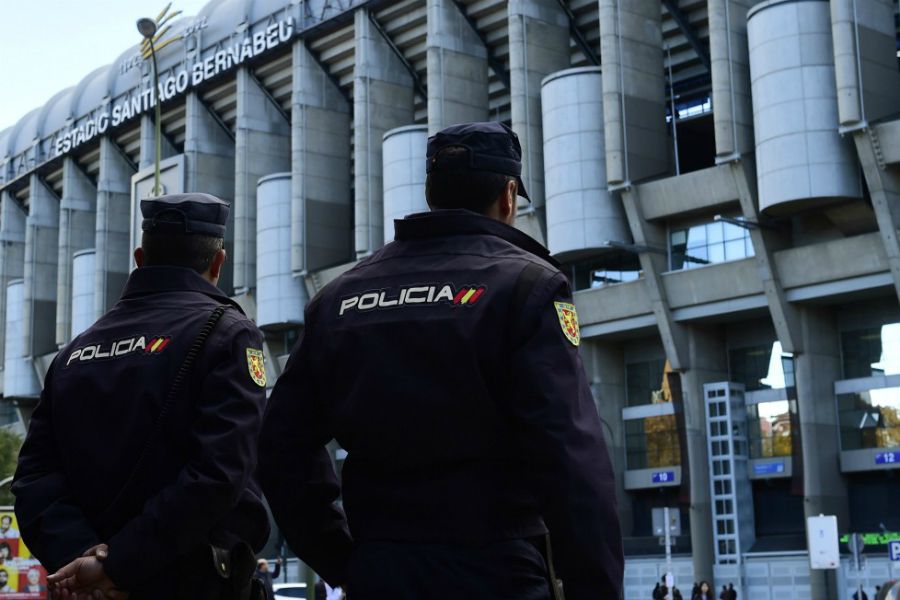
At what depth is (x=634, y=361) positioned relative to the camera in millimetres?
50219

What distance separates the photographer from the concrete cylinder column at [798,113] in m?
40.5

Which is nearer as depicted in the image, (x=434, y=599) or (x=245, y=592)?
(x=434, y=599)

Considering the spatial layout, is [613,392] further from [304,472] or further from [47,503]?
[304,472]

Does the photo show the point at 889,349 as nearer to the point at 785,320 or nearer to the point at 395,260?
the point at 785,320

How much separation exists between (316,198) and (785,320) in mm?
→ 22050

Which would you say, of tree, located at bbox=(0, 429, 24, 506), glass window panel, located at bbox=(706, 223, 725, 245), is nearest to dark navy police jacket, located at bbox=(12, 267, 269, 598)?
glass window panel, located at bbox=(706, 223, 725, 245)

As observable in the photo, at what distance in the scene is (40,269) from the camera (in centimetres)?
7781

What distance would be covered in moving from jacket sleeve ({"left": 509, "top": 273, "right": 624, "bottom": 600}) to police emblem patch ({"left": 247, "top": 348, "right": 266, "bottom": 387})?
4.31 ft

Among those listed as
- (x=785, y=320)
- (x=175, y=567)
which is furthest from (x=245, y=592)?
(x=785, y=320)

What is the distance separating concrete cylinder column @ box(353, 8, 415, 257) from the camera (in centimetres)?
5366

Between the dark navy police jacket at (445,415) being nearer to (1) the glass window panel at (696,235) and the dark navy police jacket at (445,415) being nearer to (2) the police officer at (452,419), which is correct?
(2) the police officer at (452,419)

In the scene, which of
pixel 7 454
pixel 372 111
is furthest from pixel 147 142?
pixel 7 454

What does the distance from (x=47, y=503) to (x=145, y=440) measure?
0.41 meters

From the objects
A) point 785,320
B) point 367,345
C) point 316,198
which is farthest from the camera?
point 316,198
